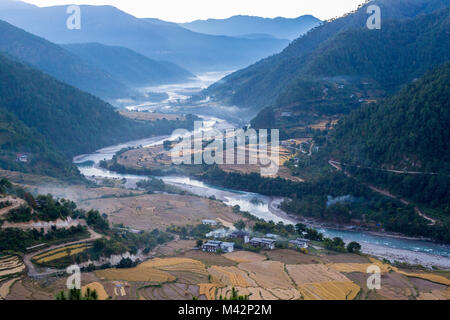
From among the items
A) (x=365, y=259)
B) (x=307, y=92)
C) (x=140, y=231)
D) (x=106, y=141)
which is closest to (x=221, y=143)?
(x=307, y=92)

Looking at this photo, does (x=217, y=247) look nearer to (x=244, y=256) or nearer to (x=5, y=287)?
(x=244, y=256)

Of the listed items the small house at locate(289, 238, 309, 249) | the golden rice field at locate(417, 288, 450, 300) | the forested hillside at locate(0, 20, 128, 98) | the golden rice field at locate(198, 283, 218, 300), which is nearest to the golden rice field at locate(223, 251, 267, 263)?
the small house at locate(289, 238, 309, 249)

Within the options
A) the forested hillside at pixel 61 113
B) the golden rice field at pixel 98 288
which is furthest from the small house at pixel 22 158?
the golden rice field at pixel 98 288

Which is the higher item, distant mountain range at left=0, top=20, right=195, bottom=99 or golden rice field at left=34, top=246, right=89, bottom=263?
distant mountain range at left=0, top=20, right=195, bottom=99

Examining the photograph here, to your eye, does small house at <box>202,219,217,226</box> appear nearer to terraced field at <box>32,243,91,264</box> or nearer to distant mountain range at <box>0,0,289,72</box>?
terraced field at <box>32,243,91,264</box>

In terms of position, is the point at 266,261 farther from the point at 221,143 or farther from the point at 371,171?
the point at 221,143

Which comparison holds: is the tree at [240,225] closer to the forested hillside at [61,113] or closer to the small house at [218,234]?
the small house at [218,234]
